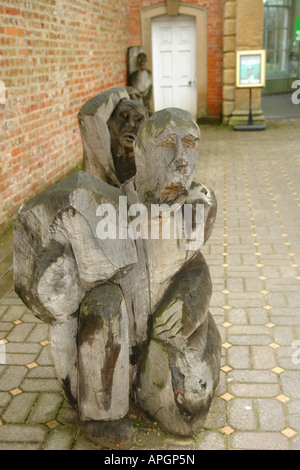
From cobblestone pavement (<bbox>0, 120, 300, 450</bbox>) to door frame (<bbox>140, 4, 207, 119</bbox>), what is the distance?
737 cm

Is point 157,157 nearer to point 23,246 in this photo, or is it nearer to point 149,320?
point 23,246

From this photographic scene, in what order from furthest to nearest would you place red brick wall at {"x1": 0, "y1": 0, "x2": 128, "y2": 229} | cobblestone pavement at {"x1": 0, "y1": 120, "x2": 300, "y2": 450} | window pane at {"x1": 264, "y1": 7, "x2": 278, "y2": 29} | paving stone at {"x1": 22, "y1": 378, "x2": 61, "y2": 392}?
window pane at {"x1": 264, "y1": 7, "x2": 278, "y2": 29}
red brick wall at {"x1": 0, "y1": 0, "x2": 128, "y2": 229}
paving stone at {"x1": 22, "y1": 378, "x2": 61, "y2": 392}
cobblestone pavement at {"x1": 0, "y1": 120, "x2": 300, "y2": 450}

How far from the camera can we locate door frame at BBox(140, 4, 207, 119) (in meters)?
13.5

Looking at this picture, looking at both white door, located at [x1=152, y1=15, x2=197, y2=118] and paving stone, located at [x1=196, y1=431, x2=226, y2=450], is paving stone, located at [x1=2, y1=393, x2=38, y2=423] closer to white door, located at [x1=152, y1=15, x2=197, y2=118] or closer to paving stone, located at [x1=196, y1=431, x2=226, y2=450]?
paving stone, located at [x1=196, y1=431, x2=226, y2=450]

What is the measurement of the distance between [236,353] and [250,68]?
10548 mm

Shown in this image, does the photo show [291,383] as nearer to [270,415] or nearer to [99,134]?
[270,415]

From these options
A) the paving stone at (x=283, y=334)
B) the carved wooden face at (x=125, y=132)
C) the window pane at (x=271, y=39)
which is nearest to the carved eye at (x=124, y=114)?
the carved wooden face at (x=125, y=132)

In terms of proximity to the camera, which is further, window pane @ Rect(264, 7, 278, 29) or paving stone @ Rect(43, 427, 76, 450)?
window pane @ Rect(264, 7, 278, 29)

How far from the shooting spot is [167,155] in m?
2.15

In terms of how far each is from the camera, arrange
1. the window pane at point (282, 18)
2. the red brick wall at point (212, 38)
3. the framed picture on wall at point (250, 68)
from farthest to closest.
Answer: the window pane at point (282, 18) → the red brick wall at point (212, 38) → the framed picture on wall at point (250, 68)

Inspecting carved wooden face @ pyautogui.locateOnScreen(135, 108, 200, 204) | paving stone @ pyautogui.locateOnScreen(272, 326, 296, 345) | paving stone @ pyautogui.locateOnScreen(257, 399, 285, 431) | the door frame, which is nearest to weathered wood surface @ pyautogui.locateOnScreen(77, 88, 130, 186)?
carved wooden face @ pyautogui.locateOnScreen(135, 108, 200, 204)

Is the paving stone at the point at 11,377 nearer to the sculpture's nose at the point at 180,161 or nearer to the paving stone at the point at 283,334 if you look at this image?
the paving stone at the point at 283,334

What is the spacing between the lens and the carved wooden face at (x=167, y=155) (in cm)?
211

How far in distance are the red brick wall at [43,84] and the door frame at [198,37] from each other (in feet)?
8.62
